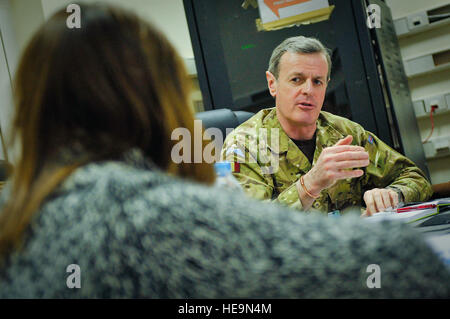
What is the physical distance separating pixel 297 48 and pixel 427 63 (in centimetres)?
95

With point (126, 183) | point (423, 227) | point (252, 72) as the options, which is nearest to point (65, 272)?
point (126, 183)

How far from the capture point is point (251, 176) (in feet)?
4.20

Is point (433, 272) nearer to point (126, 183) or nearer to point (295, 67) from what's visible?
point (126, 183)

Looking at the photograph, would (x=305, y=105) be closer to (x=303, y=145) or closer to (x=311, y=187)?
(x=303, y=145)

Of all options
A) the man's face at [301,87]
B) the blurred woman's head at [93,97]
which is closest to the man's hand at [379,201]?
the man's face at [301,87]

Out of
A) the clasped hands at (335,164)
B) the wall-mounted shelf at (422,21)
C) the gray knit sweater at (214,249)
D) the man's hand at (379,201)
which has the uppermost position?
the wall-mounted shelf at (422,21)

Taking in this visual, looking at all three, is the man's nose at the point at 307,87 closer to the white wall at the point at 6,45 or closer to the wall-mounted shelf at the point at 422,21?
the wall-mounted shelf at the point at 422,21

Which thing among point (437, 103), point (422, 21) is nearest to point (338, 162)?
point (437, 103)

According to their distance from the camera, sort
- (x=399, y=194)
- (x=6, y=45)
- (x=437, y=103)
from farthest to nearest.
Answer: (x=6, y=45) → (x=437, y=103) → (x=399, y=194)

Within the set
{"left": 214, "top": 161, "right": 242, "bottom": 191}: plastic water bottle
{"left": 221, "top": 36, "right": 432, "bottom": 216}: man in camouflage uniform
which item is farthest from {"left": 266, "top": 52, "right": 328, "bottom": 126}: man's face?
{"left": 214, "top": 161, "right": 242, "bottom": 191}: plastic water bottle

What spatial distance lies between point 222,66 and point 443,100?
1.00 meters

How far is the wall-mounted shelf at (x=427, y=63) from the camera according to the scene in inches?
75.7

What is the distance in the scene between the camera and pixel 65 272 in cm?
37

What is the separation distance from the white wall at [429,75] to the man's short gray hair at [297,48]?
77 cm
